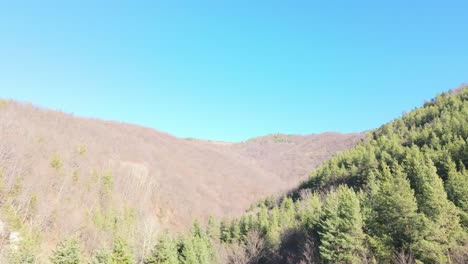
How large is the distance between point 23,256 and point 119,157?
92.0 meters

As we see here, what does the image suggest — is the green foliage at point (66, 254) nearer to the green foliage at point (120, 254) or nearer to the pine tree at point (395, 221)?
the green foliage at point (120, 254)

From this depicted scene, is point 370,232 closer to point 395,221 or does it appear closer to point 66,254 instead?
point 395,221

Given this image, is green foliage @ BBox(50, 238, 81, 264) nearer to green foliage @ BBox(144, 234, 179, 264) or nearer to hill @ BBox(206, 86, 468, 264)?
green foliage @ BBox(144, 234, 179, 264)

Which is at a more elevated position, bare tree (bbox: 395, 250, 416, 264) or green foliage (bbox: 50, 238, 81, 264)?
bare tree (bbox: 395, 250, 416, 264)

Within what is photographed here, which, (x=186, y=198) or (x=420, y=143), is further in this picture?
(x=186, y=198)

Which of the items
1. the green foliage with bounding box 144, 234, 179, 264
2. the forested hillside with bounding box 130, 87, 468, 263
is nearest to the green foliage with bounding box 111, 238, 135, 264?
the green foliage with bounding box 144, 234, 179, 264

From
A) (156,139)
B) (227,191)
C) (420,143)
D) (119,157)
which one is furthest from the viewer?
(156,139)

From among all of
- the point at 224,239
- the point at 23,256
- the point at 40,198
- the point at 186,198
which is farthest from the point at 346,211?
the point at 186,198

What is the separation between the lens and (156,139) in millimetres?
195750

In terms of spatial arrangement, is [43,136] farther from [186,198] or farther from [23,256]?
[23,256]

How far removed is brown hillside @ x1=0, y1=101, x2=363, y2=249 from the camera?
222 ft

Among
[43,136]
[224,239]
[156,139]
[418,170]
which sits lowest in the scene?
[224,239]

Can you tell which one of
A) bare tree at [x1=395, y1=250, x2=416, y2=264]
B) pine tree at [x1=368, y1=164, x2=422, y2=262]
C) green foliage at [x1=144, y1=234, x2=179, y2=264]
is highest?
pine tree at [x1=368, y1=164, x2=422, y2=262]

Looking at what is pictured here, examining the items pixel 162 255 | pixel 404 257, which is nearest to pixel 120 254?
pixel 162 255
